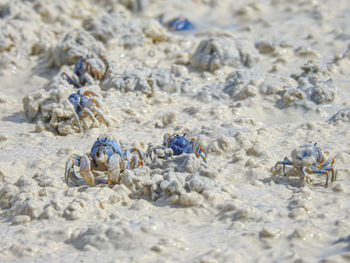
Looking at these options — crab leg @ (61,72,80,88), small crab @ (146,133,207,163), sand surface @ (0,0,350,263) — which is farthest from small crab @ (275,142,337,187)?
crab leg @ (61,72,80,88)

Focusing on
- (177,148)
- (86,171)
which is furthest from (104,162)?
(177,148)

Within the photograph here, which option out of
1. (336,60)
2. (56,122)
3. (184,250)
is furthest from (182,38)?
(184,250)

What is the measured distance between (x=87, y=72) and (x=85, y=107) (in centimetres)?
130

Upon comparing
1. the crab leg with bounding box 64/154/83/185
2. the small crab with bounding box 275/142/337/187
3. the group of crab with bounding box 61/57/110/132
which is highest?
the group of crab with bounding box 61/57/110/132

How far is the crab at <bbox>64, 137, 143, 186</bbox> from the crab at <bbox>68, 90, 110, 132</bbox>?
1299 mm

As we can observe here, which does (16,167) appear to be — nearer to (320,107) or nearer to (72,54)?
(72,54)

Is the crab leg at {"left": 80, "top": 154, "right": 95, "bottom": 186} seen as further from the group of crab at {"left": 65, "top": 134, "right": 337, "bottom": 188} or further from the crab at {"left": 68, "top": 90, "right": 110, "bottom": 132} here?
the crab at {"left": 68, "top": 90, "right": 110, "bottom": 132}

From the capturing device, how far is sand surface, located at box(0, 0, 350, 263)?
13.4 ft

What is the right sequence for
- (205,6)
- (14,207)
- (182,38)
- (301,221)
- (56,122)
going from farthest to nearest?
(205,6) < (182,38) < (56,122) < (14,207) < (301,221)

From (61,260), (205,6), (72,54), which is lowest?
(61,260)

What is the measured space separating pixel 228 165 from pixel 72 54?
371 cm

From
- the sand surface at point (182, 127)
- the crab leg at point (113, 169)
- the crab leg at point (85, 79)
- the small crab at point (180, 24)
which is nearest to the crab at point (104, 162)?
the crab leg at point (113, 169)

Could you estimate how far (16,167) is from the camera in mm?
5539

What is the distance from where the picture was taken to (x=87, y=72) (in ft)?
25.2
